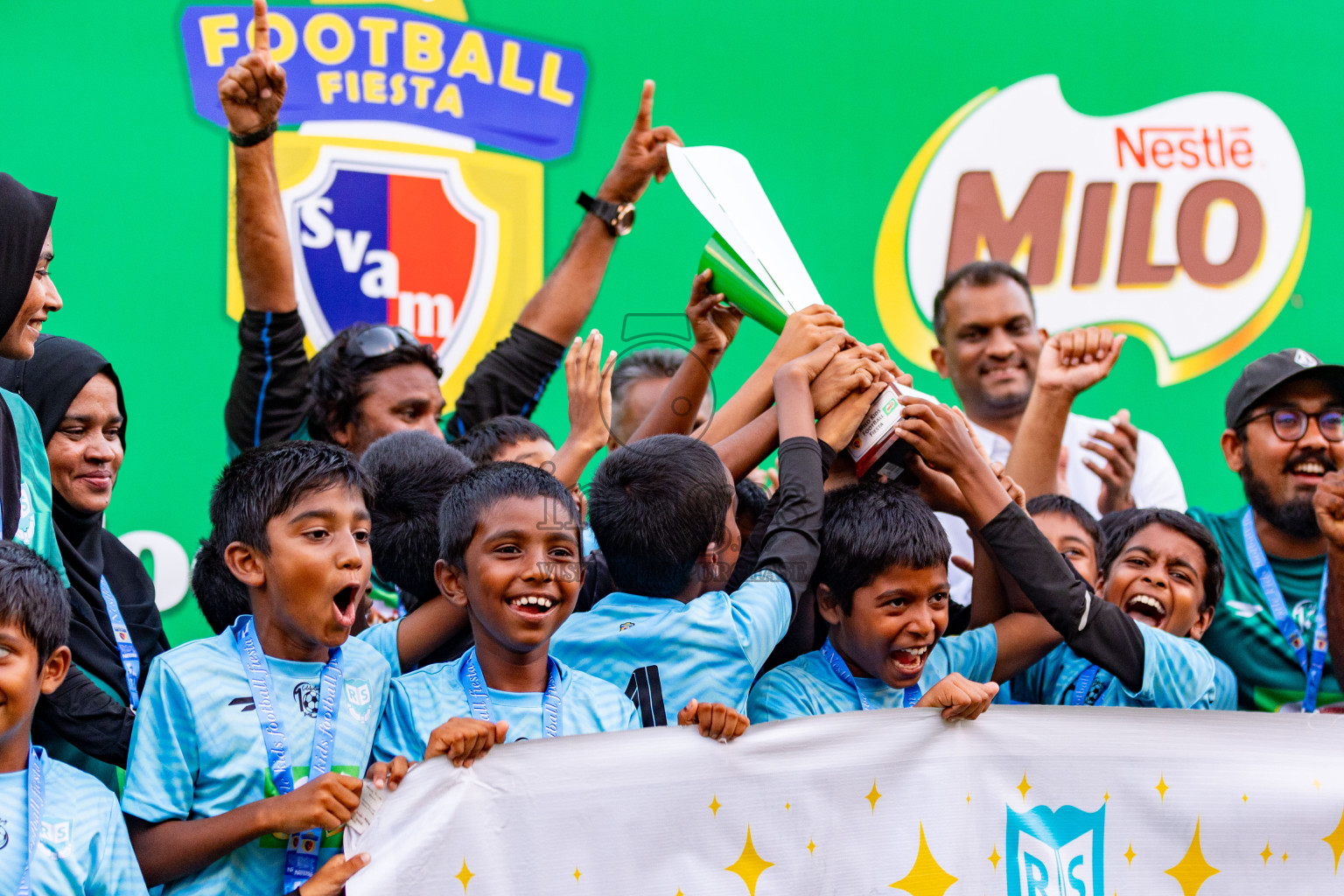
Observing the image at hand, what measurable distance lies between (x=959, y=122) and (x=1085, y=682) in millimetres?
2687

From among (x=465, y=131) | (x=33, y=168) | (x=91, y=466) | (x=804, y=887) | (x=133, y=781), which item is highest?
(x=465, y=131)

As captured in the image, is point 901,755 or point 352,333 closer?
point 901,755

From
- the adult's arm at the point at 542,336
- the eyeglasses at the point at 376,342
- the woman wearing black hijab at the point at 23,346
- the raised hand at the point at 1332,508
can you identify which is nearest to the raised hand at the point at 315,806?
the woman wearing black hijab at the point at 23,346

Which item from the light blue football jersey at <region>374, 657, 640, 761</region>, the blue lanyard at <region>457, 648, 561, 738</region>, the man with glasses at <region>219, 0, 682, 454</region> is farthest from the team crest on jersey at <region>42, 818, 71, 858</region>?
the man with glasses at <region>219, 0, 682, 454</region>

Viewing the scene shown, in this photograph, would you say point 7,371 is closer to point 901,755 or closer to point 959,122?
point 901,755

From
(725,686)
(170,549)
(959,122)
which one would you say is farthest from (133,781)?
(959,122)

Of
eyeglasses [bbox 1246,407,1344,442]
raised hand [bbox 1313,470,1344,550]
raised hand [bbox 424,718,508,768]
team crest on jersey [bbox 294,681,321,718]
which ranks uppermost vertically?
eyeglasses [bbox 1246,407,1344,442]

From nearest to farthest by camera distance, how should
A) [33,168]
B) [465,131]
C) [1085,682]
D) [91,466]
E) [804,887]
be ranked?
[804,887], [91,466], [1085,682], [33,168], [465,131]

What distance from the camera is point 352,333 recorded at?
12.8 feet

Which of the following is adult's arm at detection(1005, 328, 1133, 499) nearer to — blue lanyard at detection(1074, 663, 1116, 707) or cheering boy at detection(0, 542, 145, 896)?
blue lanyard at detection(1074, 663, 1116, 707)

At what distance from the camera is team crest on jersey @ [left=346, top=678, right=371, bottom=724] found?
2361 millimetres

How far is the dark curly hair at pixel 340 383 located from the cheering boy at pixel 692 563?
1.08 metres

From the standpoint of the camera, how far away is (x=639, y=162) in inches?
152

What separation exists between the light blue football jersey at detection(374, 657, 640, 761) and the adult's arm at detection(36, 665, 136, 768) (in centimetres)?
45
